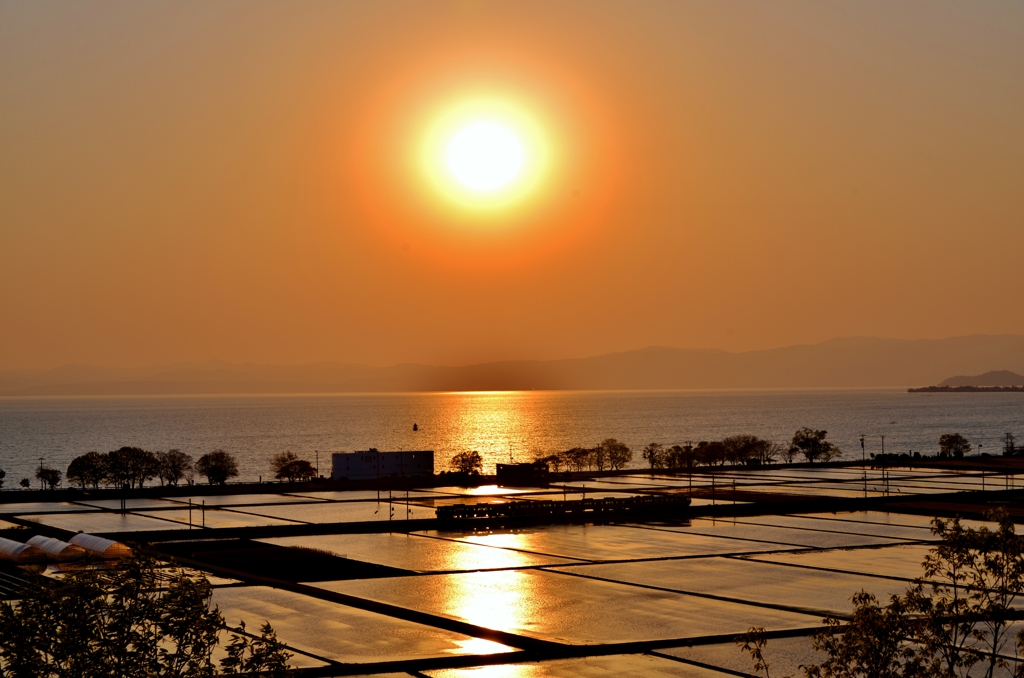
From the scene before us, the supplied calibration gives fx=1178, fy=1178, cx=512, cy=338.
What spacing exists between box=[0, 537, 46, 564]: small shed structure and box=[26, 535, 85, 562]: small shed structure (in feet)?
1.13

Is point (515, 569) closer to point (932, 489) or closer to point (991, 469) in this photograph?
point (932, 489)

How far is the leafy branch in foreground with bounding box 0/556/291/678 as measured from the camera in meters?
19.8

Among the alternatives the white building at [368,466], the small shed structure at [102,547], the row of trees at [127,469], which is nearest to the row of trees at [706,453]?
the white building at [368,466]

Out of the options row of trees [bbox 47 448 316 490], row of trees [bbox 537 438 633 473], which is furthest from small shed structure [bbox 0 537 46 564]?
row of trees [bbox 537 438 633 473]

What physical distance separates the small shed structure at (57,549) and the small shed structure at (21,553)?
343mm

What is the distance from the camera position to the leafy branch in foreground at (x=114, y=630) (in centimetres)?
1980

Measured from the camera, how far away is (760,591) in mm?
52656

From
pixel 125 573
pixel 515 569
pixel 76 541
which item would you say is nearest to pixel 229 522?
pixel 76 541

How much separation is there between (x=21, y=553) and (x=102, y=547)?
13.4 feet

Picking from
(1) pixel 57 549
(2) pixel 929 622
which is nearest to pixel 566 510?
(1) pixel 57 549

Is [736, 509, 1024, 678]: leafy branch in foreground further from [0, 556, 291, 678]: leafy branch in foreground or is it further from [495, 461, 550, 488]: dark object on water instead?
[495, 461, 550, 488]: dark object on water

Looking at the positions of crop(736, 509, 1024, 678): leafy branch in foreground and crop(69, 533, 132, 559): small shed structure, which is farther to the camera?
crop(69, 533, 132, 559): small shed structure

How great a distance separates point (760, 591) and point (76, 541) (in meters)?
36.6

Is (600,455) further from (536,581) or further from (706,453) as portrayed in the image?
(536,581)
